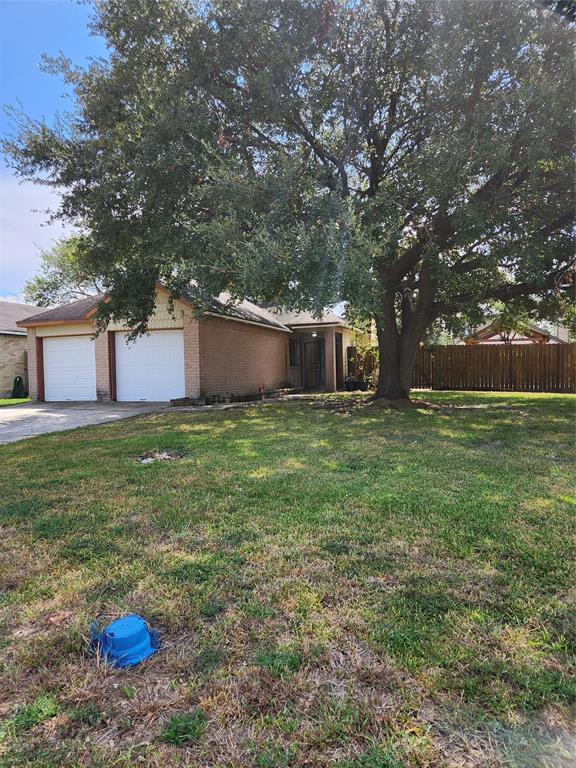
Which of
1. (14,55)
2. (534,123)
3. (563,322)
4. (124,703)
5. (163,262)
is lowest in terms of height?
(124,703)

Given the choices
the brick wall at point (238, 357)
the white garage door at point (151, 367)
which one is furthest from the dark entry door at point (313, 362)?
the white garage door at point (151, 367)

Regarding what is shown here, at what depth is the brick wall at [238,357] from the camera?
1362 cm

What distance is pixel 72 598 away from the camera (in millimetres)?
2389

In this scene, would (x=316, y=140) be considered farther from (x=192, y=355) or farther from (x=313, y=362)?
(x=313, y=362)

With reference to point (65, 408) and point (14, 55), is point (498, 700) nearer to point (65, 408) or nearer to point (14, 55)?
point (14, 55)

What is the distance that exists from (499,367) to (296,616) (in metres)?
17.3

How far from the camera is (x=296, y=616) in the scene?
2213 mm

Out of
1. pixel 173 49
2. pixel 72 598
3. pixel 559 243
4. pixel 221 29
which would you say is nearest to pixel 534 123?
pixel 559 243

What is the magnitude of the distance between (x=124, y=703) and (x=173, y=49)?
33.4 feet

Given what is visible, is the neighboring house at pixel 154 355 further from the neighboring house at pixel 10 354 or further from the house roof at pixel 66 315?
the neighboring house at pixel 10 354

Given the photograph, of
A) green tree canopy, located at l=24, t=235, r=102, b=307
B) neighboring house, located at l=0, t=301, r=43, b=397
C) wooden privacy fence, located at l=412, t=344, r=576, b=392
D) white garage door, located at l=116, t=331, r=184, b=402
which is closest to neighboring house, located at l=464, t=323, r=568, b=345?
wooden privacy fence, located at l=412, t=344, r=576, b=392

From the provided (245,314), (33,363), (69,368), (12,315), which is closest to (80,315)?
(69,368)

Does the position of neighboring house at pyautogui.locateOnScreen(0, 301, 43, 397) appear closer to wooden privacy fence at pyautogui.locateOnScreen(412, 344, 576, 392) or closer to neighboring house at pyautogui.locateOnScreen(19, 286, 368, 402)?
neighboring house at pyautogui.locateOnScreen(19, 286, 368, 402)

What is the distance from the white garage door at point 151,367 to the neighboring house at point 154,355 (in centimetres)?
3
